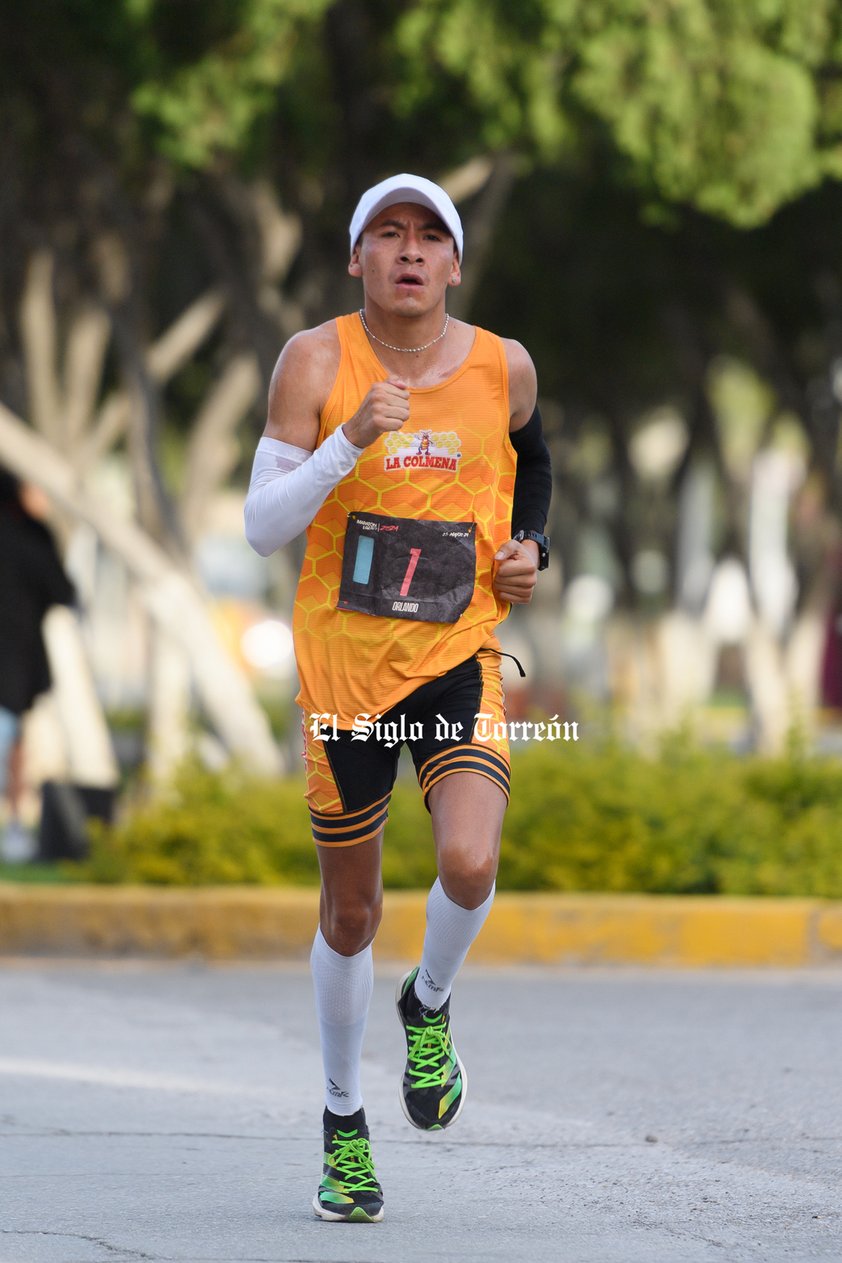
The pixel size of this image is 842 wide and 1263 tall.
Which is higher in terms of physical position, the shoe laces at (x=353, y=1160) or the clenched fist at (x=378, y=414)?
the clenched fist at (x=378, y=414)

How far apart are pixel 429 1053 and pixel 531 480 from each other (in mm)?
1220

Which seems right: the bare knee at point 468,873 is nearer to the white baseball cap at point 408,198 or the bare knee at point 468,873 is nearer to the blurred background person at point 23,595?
the white baseball cap at point 408,198

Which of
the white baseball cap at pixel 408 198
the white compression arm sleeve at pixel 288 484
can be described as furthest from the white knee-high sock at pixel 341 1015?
the white baseball cap at pixel 408 198

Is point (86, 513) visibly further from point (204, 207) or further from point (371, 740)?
point (371, 740)

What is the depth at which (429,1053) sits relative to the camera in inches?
188

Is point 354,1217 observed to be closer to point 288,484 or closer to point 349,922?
point 349,922

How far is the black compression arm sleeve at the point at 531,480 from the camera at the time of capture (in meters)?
4.87

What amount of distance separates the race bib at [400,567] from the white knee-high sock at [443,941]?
1.84 ft

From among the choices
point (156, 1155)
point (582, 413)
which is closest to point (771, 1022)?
point (156, 1155)

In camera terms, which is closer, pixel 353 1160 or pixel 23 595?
pixel 353 1160

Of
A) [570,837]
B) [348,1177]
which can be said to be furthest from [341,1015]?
[570,837]

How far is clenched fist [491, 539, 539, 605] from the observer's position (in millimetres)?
4598

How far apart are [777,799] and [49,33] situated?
5.88m

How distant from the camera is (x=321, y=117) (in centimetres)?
1266
